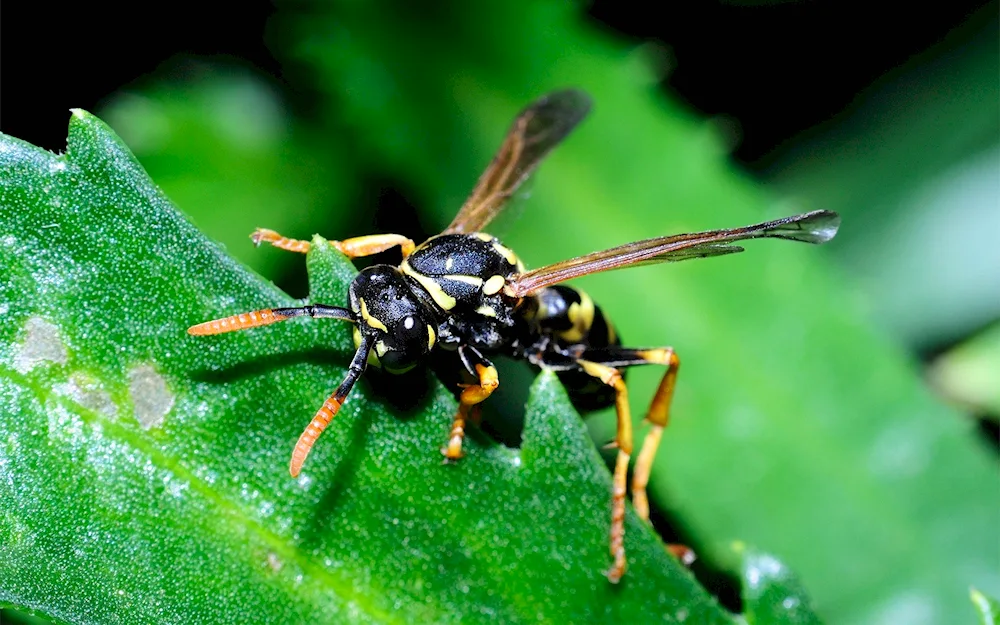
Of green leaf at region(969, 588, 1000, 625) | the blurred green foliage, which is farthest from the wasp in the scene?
green leaf at region(969, 588, 1000, 625)

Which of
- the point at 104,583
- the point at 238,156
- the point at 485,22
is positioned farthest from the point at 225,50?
the point at 104,583

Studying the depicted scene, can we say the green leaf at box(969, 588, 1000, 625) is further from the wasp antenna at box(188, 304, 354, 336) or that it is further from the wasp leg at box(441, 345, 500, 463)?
the wasp antenna at box(188, 304, 354, 336)

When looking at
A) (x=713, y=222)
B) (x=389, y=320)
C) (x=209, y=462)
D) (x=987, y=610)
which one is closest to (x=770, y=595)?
(x=987, y=610)

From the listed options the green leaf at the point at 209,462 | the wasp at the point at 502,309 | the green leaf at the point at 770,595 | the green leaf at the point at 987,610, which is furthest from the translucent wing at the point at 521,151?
the green leaf at the point at 987,610

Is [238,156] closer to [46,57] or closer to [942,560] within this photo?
[46,57]

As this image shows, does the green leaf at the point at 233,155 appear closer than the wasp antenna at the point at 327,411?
No

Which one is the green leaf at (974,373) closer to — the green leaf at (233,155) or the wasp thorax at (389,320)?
the green leaf at (233,155)
